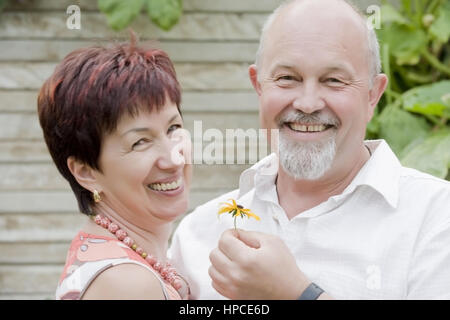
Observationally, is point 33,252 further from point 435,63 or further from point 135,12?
point 435,63

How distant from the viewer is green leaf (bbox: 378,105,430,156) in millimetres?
3855

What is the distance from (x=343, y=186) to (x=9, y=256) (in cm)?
297

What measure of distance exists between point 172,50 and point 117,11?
43 centimetres

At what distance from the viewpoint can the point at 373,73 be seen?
2.01m

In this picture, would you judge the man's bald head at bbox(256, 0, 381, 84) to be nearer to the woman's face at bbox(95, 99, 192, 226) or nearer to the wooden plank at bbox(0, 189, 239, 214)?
the woman's face at bbox(95, 99, 192, 226)

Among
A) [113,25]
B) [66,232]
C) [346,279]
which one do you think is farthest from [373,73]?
[66,232]

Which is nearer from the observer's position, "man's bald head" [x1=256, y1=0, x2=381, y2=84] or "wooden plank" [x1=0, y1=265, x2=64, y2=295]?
"man's bald head" [x1=256, y1=0, x2=381, y2=84]

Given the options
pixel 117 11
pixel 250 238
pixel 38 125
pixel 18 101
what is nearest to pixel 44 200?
pixel 38 125

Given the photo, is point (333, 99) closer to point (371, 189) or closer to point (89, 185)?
point (371, 189)

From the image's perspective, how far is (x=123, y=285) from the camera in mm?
1600

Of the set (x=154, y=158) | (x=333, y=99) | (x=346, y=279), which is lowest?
(x=346, y=279)

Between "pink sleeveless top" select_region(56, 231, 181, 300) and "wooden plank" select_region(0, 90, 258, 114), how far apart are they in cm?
262

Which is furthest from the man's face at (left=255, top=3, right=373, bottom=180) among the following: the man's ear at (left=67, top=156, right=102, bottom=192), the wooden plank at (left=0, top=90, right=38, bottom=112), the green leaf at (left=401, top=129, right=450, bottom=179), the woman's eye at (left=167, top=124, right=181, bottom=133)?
the wooden plank at (left=0, top=90, right=38, bottom=112)

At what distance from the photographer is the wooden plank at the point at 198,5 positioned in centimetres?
423
